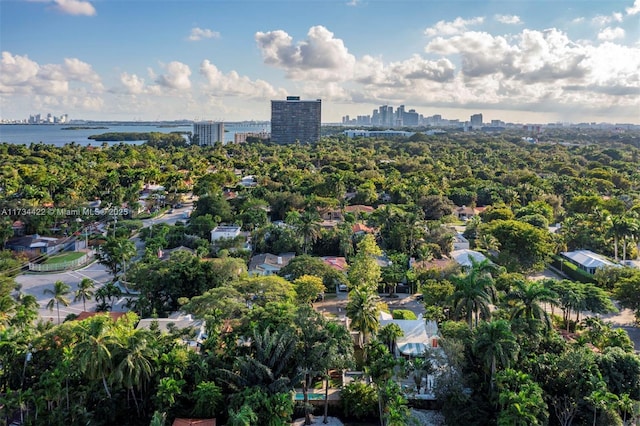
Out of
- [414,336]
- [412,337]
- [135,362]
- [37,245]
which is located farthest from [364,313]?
[37,245]

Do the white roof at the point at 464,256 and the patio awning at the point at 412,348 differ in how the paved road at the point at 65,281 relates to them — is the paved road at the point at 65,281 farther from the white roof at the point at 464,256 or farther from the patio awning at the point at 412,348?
the white roof at the point at 464,256

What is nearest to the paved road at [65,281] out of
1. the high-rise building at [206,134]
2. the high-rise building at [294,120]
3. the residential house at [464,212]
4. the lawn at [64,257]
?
the lawn at [64,257]

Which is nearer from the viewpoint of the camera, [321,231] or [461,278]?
[461,278]

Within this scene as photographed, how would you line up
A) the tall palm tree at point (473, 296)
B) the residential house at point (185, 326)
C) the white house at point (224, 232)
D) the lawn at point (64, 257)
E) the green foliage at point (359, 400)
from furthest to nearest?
the white house at point (224, 232) < the lawn at point (64, 257) < the residential house at point (185, 326) < the tall palm tree at point (473, 296) < the green foliage at point (359, 400)

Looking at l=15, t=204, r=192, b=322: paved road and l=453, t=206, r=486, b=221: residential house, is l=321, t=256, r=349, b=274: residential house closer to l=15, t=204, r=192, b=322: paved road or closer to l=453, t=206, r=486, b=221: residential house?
l=15, t=204, r=192, b=322: paved road

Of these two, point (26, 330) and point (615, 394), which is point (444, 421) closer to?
point (615, 394)

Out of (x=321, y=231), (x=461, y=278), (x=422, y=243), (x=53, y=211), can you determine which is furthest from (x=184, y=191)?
(x=461, y=278)
